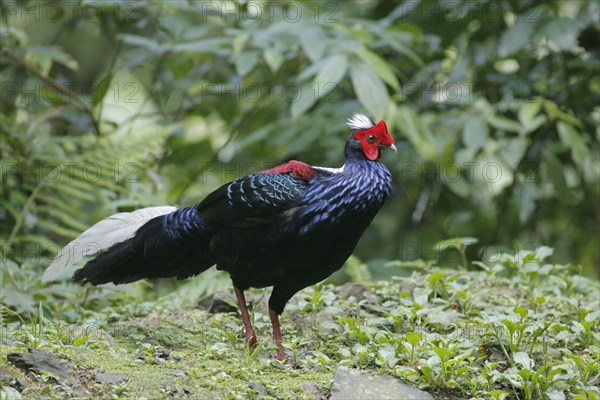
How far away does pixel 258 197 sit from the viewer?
4.49m

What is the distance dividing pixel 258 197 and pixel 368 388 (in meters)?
1.23

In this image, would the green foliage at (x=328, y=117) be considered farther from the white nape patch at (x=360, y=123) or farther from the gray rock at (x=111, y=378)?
the gray rock at (x=111, y=378)

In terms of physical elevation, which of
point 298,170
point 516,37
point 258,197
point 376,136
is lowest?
point 258,197

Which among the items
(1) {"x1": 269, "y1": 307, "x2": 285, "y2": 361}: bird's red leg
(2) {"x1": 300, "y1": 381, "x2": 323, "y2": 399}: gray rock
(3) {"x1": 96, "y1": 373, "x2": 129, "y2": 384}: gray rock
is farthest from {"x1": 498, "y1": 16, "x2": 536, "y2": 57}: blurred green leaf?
(3) {"x1": 96, "y1": 373, "x2": 129, "y2": 384}: gray rock

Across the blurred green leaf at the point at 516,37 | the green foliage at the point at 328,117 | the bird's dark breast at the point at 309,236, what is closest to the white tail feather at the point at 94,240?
the bird's dark breast at the point at 309,236

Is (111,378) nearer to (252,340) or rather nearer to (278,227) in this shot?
(252,340)

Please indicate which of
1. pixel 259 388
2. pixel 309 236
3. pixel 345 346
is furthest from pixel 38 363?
pixel 345 346

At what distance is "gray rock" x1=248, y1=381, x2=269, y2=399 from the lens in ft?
12.6

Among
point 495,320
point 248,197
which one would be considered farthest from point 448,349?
point 248,197

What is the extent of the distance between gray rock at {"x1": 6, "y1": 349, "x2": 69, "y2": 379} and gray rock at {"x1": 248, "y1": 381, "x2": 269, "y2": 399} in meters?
0.85

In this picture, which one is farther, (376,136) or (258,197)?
(376,136)

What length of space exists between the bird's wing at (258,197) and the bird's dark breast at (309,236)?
54 mm

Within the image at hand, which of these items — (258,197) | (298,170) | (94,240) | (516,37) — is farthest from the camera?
(516,37)

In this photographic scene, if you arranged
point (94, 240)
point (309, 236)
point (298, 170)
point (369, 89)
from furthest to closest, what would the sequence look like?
point (369, 89)
point (94, 240)
point (298, 170)
point (309, 236)
